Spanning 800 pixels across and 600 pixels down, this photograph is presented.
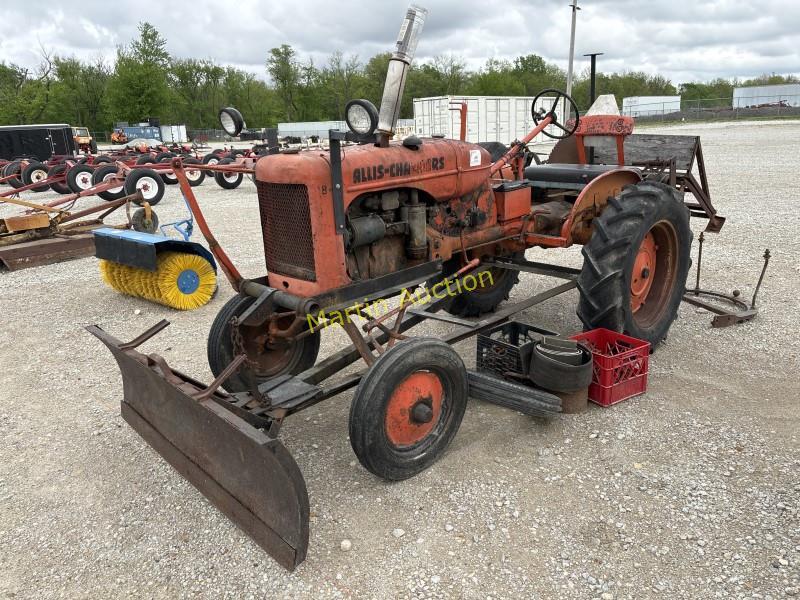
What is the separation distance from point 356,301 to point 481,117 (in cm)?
2406

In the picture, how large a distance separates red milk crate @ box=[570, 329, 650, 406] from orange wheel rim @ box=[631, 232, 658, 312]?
2.02 feet

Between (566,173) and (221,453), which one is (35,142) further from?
(221,453)

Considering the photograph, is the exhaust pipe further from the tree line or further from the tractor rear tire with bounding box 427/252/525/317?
the tree line

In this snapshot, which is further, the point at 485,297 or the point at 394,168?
the point at 485,297

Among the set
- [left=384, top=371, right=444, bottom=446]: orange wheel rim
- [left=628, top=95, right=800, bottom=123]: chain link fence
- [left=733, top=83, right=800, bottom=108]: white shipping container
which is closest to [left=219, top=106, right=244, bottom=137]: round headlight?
[left=384, top=371, right=444, bottom=446]: orange wheel rim

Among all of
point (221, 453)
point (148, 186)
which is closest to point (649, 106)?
point (148, 186)

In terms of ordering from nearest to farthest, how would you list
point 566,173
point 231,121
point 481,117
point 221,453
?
point 221,453
point 231,121
point 566,173
point 481,117

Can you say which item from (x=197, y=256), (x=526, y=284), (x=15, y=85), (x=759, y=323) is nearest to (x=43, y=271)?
(x=197, y=256)

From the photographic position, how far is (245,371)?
9.86 feet

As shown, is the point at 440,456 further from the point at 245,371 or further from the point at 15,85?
the point at 15,85

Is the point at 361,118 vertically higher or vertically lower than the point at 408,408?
higher

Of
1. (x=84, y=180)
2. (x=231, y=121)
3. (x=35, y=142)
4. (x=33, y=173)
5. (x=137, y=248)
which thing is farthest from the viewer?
(x=35, y=142)

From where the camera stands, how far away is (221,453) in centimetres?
277

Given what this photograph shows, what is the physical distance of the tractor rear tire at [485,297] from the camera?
5090 mm
